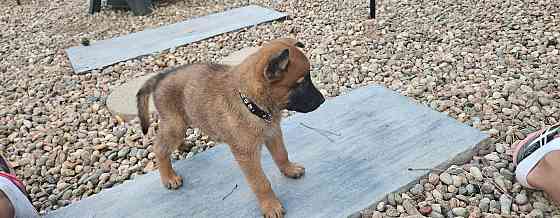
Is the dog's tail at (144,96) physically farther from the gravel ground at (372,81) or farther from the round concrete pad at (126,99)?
the round concrete pad at (126,99)

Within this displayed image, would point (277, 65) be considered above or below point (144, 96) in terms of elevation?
above

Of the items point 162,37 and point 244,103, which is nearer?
point 244,103

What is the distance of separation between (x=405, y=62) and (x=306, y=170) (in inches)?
85.9

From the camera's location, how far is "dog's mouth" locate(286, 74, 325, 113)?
2.23 m

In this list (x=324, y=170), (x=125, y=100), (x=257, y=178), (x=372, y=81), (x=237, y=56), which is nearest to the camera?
(x=257, y=178)

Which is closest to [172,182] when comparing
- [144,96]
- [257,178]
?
[144,96]

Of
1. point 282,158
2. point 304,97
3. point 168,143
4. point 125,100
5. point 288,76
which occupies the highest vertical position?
point 288,76

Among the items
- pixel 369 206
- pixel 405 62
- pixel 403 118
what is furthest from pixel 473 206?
pixel 405 62

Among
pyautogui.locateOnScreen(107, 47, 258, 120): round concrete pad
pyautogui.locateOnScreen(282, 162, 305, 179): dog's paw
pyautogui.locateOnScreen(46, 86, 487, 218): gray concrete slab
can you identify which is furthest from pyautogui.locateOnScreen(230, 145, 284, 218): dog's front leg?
pyautogui.locateOnScreen(107, 47, 258, 120): round concrete pad

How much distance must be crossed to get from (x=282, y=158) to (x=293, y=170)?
125 millimetres

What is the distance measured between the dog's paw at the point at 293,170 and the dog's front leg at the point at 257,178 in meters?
0.27

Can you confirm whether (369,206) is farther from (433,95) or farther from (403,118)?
(433,95)

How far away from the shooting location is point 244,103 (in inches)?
91.9

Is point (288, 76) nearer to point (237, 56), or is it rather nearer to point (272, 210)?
point (272, 210)
